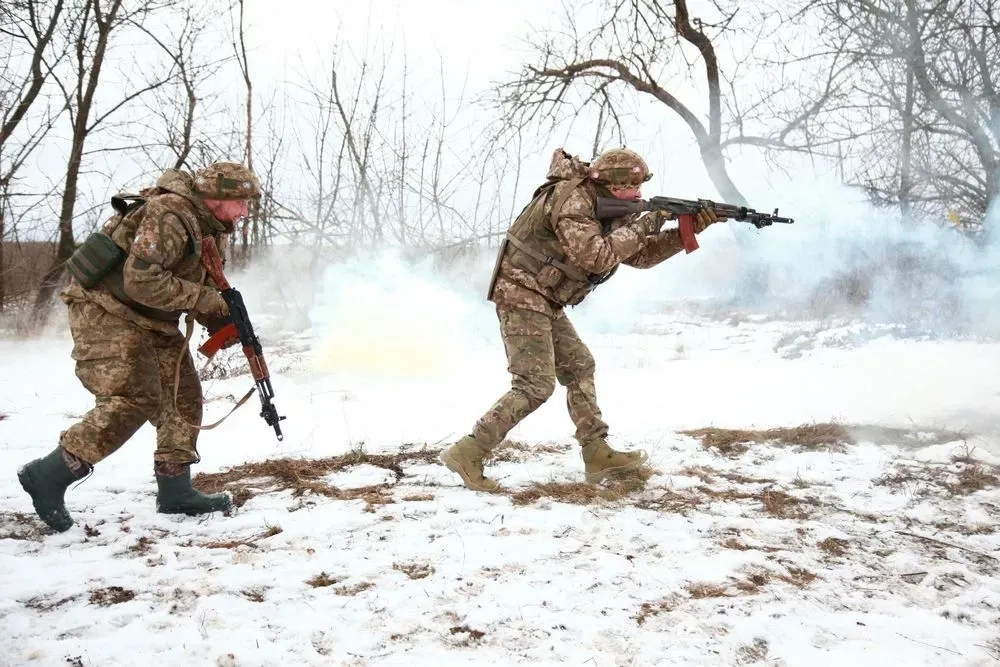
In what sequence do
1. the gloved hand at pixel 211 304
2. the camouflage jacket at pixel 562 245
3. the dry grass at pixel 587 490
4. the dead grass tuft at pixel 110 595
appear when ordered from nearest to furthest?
the dead grass tuft at pixel 110 595, the gloved hand at pixel 211 304, the dry grass at pixel 587 490, the camouflage jacket at pixel 562 245

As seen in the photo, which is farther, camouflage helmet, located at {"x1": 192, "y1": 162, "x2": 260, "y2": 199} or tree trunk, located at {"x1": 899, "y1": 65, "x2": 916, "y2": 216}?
tree trunk, located at {"x1": 899, "y1": 65, "x2": 916, "y2": 216}

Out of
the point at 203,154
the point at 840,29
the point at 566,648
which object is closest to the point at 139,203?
the point at 566,648

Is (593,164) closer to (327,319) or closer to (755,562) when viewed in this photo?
(755,562)

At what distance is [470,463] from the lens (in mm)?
3822

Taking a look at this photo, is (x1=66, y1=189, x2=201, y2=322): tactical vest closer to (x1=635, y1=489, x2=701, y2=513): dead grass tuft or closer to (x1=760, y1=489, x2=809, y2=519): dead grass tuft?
(x1=635, y1=489, x2=701, y2=513): dead grass tuft

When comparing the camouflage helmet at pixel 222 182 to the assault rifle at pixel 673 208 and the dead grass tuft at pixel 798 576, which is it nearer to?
the assault rifle at pixel 673 208

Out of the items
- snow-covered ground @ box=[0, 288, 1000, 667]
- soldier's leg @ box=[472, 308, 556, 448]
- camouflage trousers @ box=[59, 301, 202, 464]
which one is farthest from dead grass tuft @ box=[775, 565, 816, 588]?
camouflage trousers @ box=[59, 301, 202, 464]

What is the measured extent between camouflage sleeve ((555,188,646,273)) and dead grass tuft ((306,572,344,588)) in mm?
1974

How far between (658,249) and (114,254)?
9.34ft

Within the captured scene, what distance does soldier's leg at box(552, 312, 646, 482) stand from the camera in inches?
154

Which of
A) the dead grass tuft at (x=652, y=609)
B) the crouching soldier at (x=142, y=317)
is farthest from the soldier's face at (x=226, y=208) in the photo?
the dead grass tuft at (x=652, y=609)

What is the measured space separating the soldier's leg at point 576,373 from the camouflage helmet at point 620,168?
0.82 meters

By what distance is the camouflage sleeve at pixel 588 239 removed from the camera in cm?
366

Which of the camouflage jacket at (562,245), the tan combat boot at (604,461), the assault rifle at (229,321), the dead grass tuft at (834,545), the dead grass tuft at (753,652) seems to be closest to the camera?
the dead grass tuft at (753,652)
